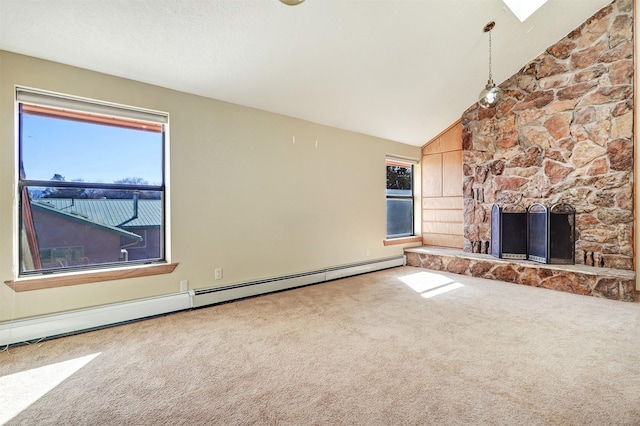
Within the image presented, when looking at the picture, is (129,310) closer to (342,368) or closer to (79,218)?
(79,218)

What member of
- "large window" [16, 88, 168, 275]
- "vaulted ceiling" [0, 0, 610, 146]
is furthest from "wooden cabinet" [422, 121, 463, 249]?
"large window" [16, 88, 168, 275]

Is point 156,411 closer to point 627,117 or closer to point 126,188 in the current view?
point 126,188

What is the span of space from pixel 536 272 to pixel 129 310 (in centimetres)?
486

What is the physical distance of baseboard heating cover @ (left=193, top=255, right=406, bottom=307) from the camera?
3398mm

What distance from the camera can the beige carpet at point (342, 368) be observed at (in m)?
1.62

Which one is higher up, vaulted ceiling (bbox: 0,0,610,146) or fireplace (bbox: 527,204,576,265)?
vaulted ceiling (bbox: 0,0,610,146)

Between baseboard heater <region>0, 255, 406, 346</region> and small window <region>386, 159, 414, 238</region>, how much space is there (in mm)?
2108

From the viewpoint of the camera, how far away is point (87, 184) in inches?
113

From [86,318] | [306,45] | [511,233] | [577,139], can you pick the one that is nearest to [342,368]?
[86,318]

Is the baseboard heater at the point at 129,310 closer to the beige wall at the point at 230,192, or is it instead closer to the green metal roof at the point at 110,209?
the beige wall at the point at 230,192

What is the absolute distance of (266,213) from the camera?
3.92m

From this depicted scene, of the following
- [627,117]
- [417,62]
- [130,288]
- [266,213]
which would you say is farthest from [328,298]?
[627,117]

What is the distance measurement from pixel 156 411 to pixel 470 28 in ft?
14.5

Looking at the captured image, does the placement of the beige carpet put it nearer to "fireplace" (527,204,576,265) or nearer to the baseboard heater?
the baseboard heater
